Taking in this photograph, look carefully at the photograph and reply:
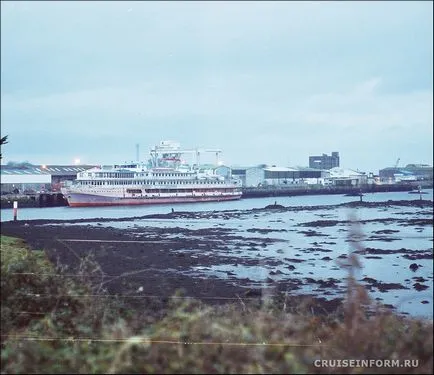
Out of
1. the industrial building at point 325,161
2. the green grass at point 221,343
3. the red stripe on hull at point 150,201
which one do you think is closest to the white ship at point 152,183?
the red stripe on hull at point 150,201

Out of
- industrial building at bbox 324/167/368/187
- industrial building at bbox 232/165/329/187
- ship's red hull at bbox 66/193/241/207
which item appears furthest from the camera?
ship's red hull at bbox 66/193/241/207

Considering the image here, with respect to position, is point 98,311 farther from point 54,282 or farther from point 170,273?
point 170,273

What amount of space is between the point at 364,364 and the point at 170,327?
103cm

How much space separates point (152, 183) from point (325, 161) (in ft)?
11.0

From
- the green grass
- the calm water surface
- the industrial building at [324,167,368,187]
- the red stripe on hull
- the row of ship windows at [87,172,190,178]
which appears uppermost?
the row of ship windows at [87,172,190,178]

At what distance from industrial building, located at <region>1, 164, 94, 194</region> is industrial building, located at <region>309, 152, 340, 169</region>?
241 cm

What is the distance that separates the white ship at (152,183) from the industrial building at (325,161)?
1.63 m

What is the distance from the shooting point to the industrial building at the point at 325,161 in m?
4.32

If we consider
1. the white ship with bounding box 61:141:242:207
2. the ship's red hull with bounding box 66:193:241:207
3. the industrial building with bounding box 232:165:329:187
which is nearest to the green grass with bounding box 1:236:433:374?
the industrial building with bounding box 232:165:329:187

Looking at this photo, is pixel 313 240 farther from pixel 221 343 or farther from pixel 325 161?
pixel 221 343

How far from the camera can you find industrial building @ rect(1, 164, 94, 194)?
18.0ft

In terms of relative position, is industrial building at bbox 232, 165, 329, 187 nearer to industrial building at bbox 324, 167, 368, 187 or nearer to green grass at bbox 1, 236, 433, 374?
industrial building at bbox 324, 167, 368, 187

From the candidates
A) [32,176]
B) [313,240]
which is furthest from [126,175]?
[313,240]

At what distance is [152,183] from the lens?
7.19m
